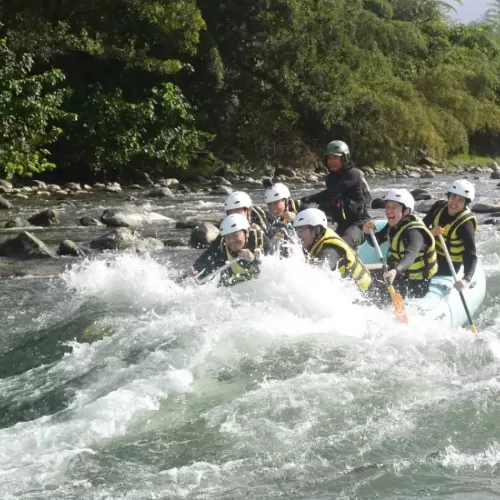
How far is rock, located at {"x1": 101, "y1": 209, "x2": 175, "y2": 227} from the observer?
15.9 meters

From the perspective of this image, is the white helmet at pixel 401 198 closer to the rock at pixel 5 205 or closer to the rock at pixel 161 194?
the rock at pixel 5 205

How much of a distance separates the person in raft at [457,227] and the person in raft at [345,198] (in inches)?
37.6

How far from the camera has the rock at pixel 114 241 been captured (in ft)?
43.5

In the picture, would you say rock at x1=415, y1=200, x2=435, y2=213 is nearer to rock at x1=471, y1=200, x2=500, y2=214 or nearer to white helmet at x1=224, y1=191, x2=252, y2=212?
rock at x1=471, y1=200, x2=500, y2=214

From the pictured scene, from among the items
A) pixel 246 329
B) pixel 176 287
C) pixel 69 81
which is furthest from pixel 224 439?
pixel 69 81

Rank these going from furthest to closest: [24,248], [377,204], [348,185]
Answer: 1. [377,204]
2. [24,248]
3. [348,185]

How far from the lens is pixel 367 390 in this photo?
6086 millimetres

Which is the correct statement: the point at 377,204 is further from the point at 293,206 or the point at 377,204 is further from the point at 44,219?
the point at 293,206

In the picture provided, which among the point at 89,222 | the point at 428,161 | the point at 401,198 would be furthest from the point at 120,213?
the point at 428,161

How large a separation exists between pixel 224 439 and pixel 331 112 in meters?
24.5

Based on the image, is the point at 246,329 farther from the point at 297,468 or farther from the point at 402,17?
the point at 402,17

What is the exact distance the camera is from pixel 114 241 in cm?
1335

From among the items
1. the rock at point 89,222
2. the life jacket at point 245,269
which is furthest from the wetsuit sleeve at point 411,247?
the rock at point 89,222

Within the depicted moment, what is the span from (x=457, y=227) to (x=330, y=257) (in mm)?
1938
